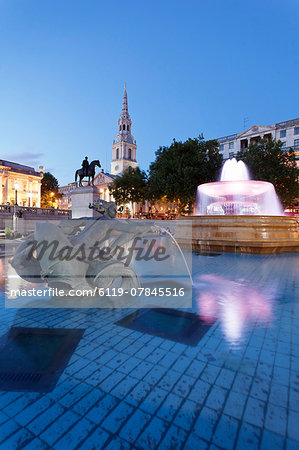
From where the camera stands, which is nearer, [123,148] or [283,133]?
[283,133]

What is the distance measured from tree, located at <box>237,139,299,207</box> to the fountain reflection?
26.7m

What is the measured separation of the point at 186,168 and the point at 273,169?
10.7 m

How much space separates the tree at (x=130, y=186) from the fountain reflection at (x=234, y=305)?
115 feet

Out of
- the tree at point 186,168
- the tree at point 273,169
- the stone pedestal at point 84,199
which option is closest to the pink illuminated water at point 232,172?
the tree at point 186,168

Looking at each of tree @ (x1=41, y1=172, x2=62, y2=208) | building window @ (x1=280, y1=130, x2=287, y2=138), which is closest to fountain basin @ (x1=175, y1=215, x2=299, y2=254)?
building window @ (x1=280, y1=130, x2=287, y2=138)

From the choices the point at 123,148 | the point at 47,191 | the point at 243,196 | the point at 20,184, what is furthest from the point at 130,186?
the point at 123,148

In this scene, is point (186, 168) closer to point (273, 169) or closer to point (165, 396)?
point (273, 169)

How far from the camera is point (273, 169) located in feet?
94.6

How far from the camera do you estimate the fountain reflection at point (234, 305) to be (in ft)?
11.6

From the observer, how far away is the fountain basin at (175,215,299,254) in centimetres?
1161

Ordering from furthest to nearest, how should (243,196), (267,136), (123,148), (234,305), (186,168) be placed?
(123,148) < (267,136) < (186,168) < (243,196) < (234,305)

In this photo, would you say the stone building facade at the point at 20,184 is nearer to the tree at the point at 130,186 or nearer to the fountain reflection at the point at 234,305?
the tree at the point at 130,186

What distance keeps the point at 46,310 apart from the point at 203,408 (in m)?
3.10

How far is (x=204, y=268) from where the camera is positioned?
7.90m
